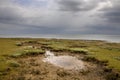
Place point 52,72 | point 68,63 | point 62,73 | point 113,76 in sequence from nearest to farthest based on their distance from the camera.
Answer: point 113,76 → point 62,73 → point 52,72 → point 68,63

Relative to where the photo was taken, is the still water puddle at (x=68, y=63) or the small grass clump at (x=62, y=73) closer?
the small grass clump at (x=62, y=73)

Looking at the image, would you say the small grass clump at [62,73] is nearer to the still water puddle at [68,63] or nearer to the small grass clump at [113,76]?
the still water puddle at [68,63]

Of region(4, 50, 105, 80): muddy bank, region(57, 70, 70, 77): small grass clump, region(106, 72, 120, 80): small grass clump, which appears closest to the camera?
region(106, 72, 120, 80): small grass clump

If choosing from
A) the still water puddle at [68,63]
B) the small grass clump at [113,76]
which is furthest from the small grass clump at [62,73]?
the small grass clump at [113,76]

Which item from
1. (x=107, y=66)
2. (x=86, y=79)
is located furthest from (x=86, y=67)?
(x=86, y=79)

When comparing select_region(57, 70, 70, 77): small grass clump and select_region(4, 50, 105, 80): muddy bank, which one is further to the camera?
select_region(57, 70, 70, 77): small grass clump

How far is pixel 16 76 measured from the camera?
94.9 feet

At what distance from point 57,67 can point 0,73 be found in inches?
379

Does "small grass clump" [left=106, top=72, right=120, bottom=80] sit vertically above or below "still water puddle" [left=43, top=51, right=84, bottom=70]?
below

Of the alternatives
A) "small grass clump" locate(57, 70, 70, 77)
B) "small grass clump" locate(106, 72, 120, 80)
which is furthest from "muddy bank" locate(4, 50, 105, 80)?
"small grass clump" locate(106, 72, 120, 80)

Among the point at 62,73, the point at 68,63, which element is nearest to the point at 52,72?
the point at 62,73

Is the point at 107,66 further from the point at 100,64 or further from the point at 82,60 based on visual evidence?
the point at 82,60

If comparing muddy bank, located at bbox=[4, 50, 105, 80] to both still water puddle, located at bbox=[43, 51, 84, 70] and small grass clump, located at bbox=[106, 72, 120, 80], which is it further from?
still water puddle, located at bbox=[43, 51, 84, 70]

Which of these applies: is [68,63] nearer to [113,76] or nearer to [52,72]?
[52,72]
